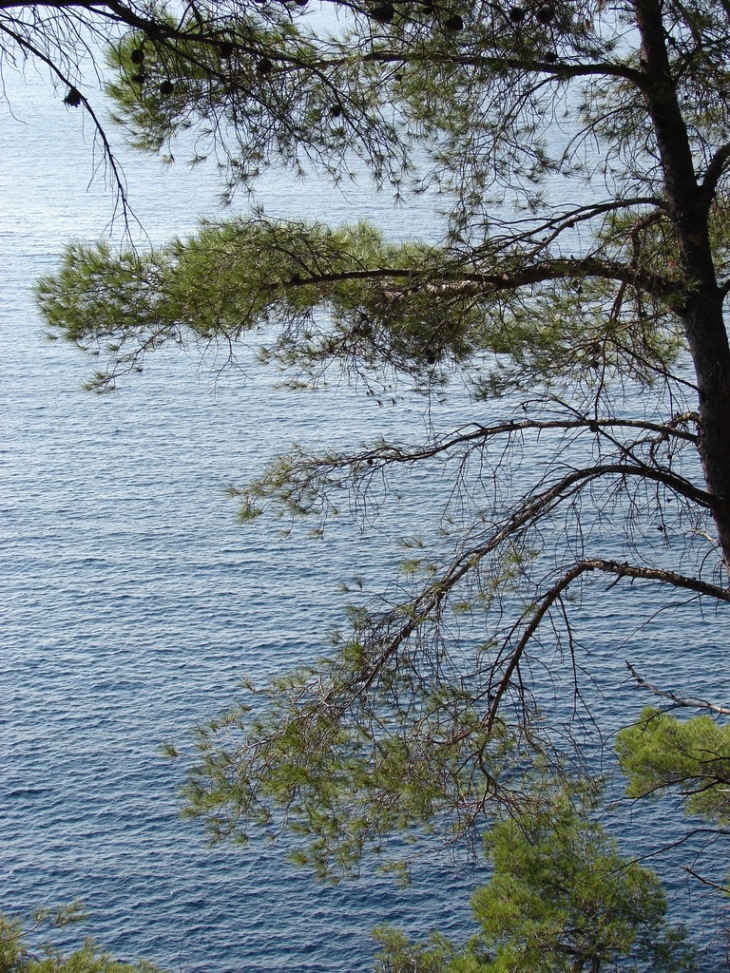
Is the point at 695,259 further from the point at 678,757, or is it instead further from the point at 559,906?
the point at 559,906

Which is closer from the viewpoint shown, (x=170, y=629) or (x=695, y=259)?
(x=695, y=259)

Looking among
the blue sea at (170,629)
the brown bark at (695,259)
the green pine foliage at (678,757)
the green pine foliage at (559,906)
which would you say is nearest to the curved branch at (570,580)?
the brown bark at (695,259)

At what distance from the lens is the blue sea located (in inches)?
496

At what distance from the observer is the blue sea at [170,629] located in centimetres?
1261

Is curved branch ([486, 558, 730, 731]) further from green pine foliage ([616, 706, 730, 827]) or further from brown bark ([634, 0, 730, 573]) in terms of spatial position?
green pine foliage ([616, 706, 730, 827])

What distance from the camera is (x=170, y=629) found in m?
16.8

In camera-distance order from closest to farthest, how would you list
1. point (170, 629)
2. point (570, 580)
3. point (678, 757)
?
point (570, 580)
point (678, 757)
point (170, 629)

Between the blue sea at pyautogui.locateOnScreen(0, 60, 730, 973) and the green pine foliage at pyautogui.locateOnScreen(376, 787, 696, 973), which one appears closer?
the green pine foliage at pyautogui.locateOnScreen(376, 787, 696, 973)

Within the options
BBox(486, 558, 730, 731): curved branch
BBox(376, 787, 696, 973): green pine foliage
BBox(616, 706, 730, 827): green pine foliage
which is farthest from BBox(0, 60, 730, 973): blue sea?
BBox(486, 558, 730, 731): curved branch

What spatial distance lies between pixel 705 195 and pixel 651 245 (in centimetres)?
57

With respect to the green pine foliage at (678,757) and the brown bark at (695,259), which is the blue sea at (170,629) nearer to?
the green pine foliage at (678,757)

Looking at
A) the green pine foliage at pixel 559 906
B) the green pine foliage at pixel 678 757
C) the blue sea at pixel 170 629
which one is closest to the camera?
the green pine foliage at pixel 678 757

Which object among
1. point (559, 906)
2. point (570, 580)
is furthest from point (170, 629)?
point (570, 580)

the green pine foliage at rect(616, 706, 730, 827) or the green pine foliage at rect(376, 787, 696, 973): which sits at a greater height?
the green pine foliage at rect(616, 706, 730, 827)
